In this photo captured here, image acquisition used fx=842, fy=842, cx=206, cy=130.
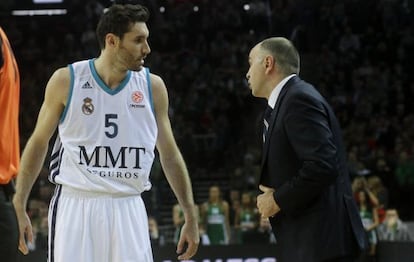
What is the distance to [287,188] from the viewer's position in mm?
4297

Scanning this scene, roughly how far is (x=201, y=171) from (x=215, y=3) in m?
5.73

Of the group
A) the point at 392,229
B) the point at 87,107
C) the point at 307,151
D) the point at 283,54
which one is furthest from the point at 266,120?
the point at 392,229

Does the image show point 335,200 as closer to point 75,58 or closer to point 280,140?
point 280,140

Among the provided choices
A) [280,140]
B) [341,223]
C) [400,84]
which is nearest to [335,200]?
[341,223]

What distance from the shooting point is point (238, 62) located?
2059 cm

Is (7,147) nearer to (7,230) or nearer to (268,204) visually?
(7,230)

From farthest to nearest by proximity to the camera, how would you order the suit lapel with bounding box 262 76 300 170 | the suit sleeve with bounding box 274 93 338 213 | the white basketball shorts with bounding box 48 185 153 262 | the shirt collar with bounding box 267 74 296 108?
the white basketball shorts with bounding box 48 185 153 262 < the shirt collar with bounding box 267 74 296 108 < the suit lapel with bounding box 262 76 300 170 < the suit sleeve with bounding box 274 93 338 213

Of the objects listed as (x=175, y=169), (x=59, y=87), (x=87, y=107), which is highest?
(x=59, y=87)

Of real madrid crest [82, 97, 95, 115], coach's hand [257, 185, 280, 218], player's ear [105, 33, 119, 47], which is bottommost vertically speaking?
coach's hand [257, 185, 280, 218]

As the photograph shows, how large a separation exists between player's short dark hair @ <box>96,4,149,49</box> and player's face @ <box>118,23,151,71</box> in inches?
1.4

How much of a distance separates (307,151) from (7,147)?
1500 mm

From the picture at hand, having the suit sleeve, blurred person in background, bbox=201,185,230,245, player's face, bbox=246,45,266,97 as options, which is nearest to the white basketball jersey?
player's face, bbox=246,45,266,97

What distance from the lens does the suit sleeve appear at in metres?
4.22

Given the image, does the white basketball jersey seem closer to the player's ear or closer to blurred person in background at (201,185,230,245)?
the player's ear
